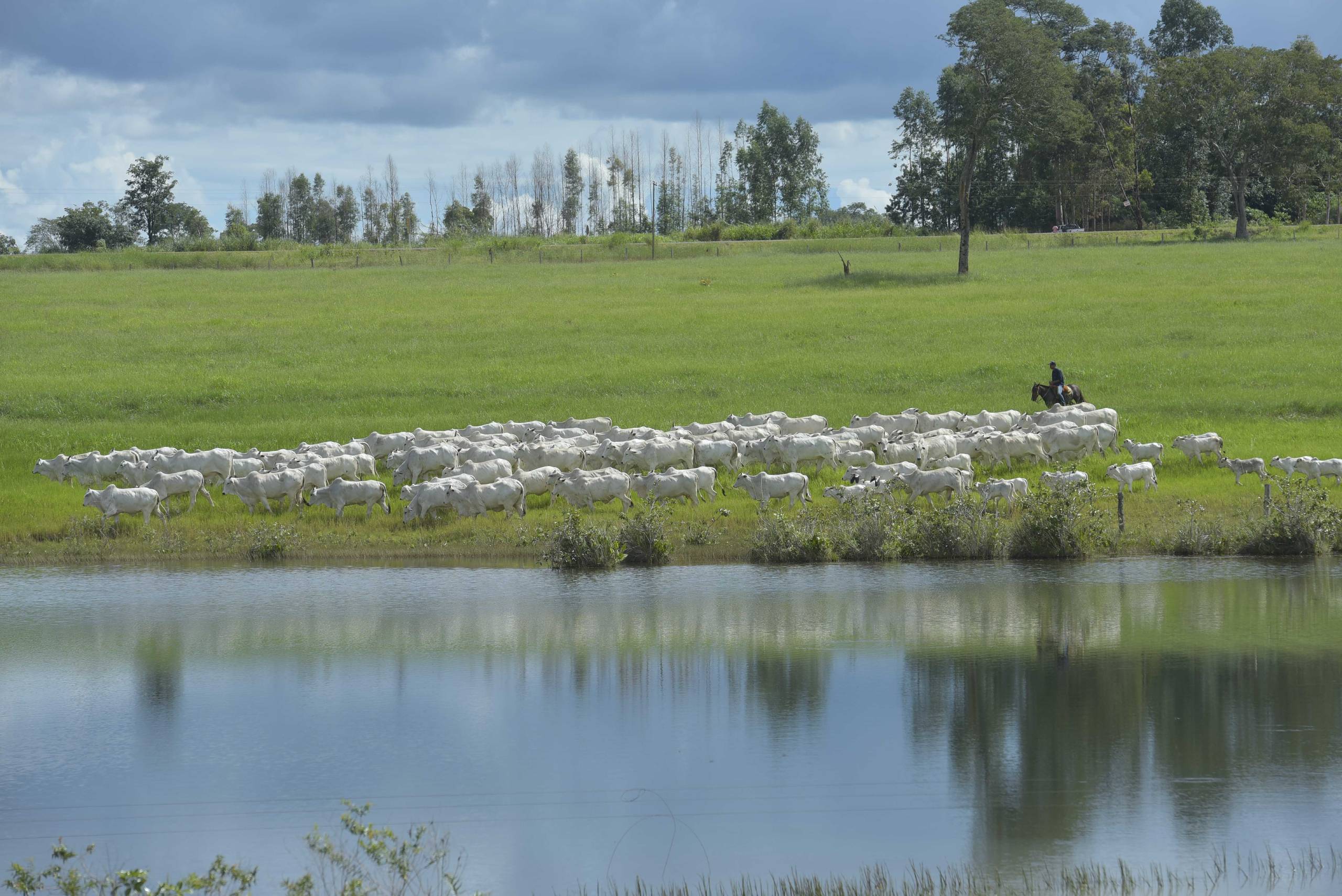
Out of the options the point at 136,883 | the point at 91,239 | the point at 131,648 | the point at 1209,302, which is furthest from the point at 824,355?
the point at 91,239

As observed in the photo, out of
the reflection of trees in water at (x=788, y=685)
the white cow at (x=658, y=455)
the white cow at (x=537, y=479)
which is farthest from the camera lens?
the white cow at (x=658, y=455)

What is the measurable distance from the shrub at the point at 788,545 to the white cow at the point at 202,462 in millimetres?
12976

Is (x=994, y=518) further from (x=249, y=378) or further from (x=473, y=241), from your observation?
(x=473, y=241)

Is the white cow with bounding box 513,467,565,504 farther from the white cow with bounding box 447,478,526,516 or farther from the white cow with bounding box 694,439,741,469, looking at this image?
the white cow with bounding box 694,439,741,469

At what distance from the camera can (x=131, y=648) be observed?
18500mm

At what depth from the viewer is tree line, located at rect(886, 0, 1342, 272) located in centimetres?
6425

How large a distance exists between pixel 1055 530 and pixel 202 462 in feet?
60.4

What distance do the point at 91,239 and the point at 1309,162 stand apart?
9856 centimetres

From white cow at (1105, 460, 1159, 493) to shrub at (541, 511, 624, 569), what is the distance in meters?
10.8

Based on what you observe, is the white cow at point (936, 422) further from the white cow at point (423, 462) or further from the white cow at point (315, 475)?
the white cow at point (315, 475)

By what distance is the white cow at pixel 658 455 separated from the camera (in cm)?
2917

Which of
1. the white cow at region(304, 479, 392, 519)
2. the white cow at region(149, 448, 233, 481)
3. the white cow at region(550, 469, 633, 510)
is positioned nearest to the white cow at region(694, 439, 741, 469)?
the white cow at region(550, 469, 633, 510)

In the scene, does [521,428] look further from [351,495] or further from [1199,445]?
[1199,445]

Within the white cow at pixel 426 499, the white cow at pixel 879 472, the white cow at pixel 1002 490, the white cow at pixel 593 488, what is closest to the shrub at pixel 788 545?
the white cow at pixel 879 472
